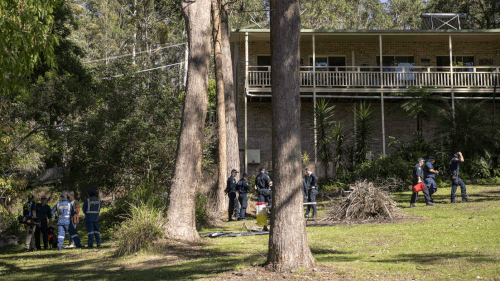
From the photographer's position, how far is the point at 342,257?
7.76 meters

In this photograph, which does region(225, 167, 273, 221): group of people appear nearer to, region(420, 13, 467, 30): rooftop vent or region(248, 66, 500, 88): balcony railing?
region(248, 66, 500, 88): balcony railing

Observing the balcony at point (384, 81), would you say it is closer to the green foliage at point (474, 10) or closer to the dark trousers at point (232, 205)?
the dark trousers at point (232, 205)

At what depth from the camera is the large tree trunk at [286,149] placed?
657cm

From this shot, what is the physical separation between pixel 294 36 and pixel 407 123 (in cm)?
1990

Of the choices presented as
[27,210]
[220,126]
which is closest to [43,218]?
[27,210]

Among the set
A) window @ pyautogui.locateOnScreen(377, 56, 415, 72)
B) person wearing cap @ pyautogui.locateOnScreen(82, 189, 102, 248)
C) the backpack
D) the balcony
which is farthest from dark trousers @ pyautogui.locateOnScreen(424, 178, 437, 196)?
window @ pyautogui.locateOnScreen(377, 56, 415, 72)

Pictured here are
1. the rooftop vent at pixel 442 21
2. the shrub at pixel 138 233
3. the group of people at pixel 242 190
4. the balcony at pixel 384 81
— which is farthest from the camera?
the rooftop vent at pixel 442 21

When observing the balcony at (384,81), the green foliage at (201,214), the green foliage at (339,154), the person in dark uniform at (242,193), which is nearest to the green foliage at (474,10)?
the balcony at (384,81)

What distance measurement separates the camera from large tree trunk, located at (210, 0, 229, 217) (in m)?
16.1

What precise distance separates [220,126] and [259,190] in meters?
3.28

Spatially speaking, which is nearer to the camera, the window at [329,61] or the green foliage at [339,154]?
the green foliage at [339,154]

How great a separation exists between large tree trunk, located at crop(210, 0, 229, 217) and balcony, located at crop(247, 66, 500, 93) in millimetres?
5818

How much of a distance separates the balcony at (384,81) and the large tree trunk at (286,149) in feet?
51.1

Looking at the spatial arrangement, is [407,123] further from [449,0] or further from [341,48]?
[449,0]
